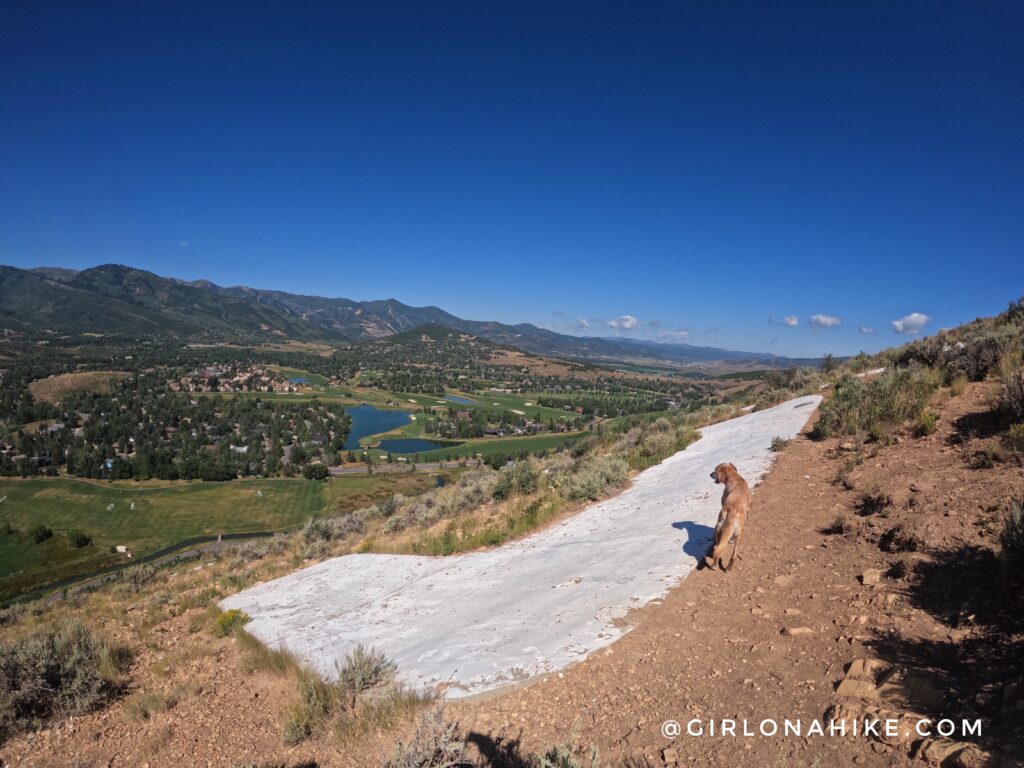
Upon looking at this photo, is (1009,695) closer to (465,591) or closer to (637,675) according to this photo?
(637,675)

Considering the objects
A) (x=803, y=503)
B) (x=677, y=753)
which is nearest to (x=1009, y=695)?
(x=677, y=753)

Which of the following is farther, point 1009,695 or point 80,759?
point 80,759

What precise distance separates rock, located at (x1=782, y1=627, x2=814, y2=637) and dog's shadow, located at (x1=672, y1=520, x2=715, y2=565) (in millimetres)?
1874

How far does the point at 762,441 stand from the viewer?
504 inches

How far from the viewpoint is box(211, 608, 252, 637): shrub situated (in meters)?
8.44

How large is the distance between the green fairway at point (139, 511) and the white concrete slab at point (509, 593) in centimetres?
5265

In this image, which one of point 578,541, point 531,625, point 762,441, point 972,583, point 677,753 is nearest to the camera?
point 677,753

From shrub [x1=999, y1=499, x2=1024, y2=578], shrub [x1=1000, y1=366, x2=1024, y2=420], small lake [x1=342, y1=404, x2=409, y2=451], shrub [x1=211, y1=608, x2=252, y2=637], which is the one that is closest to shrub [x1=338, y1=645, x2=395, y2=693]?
shrub [x1=211, y1=608, x2=252, y2=637]

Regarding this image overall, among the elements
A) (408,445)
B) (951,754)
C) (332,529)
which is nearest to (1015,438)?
(951,754)

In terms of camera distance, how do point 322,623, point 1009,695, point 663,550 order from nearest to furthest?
point 1009,695 → point 663,550 → point 322,623

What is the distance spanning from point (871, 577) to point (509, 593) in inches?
195

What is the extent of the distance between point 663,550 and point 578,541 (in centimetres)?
223

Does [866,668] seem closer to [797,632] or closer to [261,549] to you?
[797,632]

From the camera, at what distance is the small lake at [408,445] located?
10169cm
